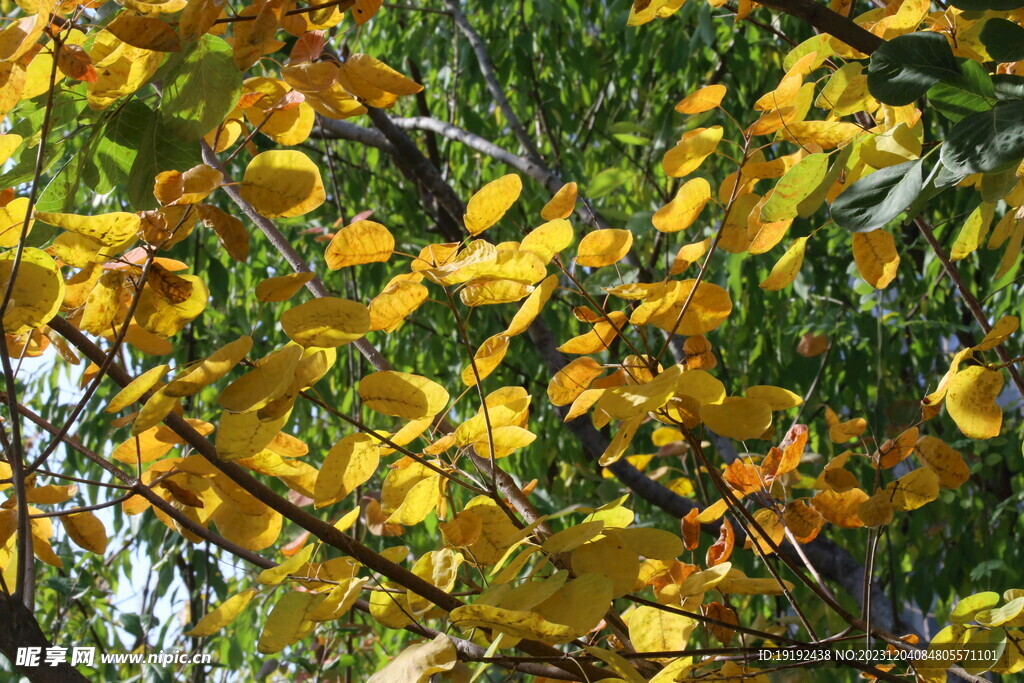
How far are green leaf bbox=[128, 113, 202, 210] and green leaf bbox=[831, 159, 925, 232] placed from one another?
0.40 metres

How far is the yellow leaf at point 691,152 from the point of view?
0.61 metres

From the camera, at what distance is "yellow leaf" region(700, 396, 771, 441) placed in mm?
538

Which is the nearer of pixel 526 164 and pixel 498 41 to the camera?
pixel 526 164

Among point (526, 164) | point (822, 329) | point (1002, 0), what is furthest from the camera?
point (822, 329)

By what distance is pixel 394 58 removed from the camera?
224 centimetres

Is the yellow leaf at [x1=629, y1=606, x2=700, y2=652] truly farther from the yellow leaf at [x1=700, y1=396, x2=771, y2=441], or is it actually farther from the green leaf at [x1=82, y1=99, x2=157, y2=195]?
the green leaf at [x1=82, y1=99, x2=157, y2=195]

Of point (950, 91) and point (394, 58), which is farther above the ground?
point (394, 58)

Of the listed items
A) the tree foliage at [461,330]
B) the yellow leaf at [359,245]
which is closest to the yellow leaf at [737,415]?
the tree foliage at [461,330]

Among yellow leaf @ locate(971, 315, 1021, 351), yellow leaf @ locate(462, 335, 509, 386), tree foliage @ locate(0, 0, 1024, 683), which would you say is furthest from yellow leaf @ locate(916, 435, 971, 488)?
yellow leaf @ locate(462, 335, 509, 386)

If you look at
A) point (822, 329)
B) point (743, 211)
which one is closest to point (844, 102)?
point (743, 211)

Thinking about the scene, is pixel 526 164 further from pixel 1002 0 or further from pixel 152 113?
pixel 1002 0

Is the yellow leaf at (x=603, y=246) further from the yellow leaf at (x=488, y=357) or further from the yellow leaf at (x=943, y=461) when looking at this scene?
the yellow leaf at (x=943, y=461)

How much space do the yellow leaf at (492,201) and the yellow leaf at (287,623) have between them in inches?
9.1

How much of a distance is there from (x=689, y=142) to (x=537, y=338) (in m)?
0.59
